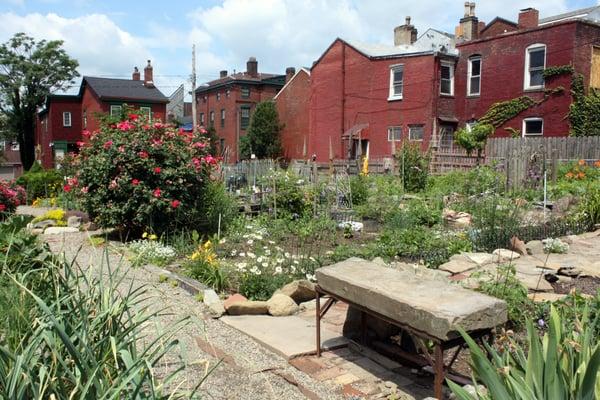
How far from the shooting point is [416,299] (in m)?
3.68

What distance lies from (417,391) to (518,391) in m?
1.65

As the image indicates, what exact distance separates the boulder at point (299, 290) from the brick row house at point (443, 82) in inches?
583

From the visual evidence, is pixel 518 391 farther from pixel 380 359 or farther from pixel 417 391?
pixel 380 359

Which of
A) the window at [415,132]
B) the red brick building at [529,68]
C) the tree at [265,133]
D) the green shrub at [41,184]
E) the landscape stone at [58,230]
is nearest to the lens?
the landscape stone at [58,230]

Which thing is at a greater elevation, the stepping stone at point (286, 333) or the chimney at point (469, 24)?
the chimney at point (469, 24)

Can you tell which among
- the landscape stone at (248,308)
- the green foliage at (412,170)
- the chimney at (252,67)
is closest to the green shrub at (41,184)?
the green foliage at (412,170)

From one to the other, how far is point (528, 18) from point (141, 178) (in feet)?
81.6

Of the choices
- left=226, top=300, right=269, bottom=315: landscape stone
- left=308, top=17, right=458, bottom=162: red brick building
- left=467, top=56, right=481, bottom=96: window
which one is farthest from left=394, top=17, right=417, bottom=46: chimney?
left=226, top=300, right=269, bottom=315: landscape stone

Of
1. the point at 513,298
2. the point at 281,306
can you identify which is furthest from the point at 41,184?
the point at 513,298

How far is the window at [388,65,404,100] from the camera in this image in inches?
1184

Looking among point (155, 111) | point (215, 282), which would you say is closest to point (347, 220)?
point (215, 282)

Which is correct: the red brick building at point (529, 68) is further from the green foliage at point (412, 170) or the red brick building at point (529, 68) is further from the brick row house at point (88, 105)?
the brick row house at point (88, 105)

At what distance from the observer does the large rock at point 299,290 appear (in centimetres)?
635

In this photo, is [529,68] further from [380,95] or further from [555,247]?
[555,247]
